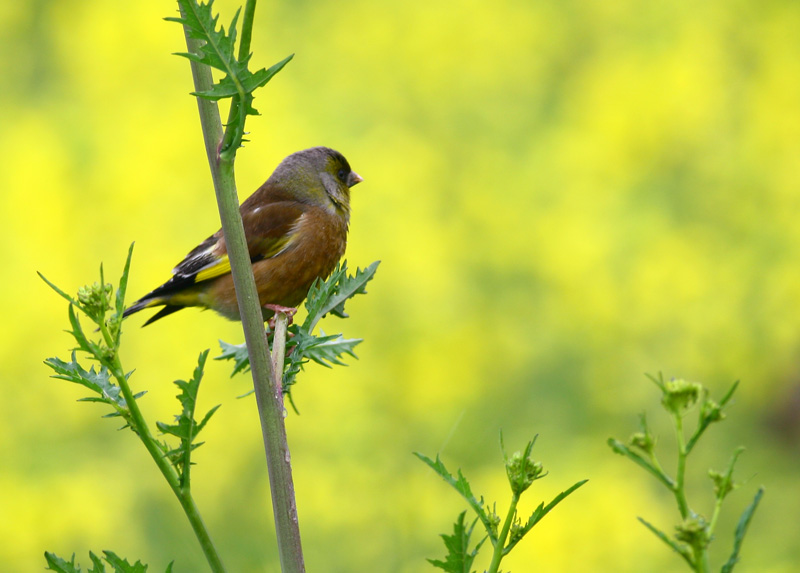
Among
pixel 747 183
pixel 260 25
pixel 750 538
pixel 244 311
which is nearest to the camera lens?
pixel 244 311

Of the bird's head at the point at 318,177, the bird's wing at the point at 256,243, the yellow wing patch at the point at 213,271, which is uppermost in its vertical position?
the bird's head at the point at 318,177

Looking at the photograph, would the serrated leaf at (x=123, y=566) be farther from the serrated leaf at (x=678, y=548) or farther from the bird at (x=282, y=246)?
the bird at (x=282, y=246)

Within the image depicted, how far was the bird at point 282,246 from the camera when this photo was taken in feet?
6.84

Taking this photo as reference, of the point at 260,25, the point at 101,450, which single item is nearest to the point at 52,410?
the point at 101,450

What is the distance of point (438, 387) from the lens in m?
3.64

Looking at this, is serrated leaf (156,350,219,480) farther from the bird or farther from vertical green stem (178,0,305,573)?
the bird

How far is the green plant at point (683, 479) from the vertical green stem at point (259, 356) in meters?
0.31

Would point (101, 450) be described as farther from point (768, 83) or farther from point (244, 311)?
point (768, 83)

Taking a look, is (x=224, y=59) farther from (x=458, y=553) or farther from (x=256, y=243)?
(x=256, y=243)

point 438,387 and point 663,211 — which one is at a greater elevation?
point 663,211

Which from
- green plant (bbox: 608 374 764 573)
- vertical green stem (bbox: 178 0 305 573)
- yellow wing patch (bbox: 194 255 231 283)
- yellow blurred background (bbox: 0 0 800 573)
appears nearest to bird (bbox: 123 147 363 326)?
yellow wing patch (bbox: 194 255 231 283)

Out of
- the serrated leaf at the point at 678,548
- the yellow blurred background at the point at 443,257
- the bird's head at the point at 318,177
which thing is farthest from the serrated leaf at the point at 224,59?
the yellow blurred background at the point at 443,257

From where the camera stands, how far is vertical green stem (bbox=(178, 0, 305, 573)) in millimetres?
803

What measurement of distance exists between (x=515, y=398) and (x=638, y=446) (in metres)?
3.28
